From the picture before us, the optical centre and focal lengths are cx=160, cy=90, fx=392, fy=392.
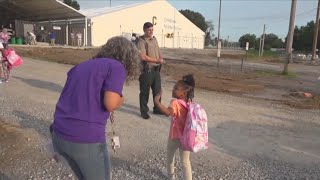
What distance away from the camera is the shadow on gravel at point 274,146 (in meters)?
5.60

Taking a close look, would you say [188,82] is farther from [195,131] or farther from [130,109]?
[130,109]

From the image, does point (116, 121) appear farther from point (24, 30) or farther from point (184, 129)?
point (24, 30)

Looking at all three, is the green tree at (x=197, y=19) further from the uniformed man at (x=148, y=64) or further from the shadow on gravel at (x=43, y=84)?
the uniformed man at (x=148, y=64)

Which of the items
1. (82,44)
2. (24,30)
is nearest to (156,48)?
(24,30)

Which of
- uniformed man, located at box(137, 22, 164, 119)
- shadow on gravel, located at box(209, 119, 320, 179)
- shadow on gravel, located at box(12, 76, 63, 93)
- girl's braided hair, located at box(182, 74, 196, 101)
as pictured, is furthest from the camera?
shadow on gravel, located at box(12, 76, 63, 93)

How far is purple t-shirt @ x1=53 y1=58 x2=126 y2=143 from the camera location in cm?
286

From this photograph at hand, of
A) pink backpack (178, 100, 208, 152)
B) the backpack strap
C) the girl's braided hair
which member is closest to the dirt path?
pink backpack (178, 100, 208, 152)

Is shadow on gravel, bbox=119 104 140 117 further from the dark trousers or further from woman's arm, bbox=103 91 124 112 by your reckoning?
woman's arm, bbox=103 91 124 112

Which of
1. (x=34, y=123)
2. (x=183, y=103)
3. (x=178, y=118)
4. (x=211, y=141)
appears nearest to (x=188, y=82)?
(x=183, y=103)

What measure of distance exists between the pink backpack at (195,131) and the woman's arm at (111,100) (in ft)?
5.34

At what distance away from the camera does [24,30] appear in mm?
41812

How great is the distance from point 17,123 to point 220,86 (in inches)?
351

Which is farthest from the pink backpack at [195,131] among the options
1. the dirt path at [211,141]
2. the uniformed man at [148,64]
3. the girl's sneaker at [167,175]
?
the uniformed man at [148,64]

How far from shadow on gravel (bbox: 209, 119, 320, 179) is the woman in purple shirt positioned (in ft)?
10.3
